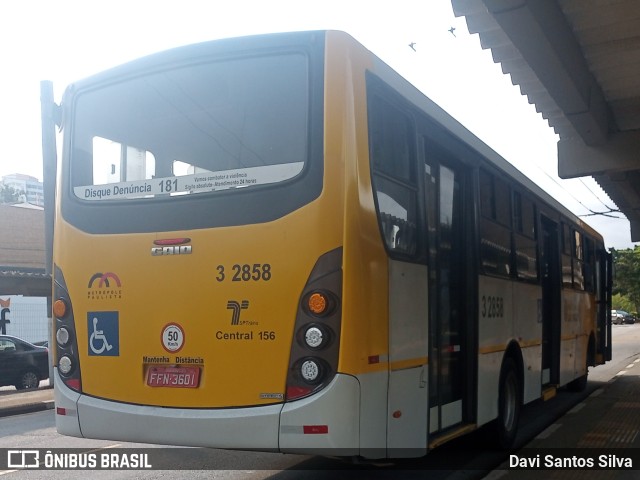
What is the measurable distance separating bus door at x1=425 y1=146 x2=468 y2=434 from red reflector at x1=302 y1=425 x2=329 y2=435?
1616 millimetres

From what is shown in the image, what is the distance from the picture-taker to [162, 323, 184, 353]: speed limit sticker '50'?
18.5ft

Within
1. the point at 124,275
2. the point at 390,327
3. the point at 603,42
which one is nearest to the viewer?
the point at 390,327

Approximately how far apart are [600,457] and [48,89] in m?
7.16

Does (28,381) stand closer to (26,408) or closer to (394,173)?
(26,408)

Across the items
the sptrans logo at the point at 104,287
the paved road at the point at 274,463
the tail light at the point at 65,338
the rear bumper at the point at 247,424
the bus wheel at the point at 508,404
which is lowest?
the paved road at the point at 274,463

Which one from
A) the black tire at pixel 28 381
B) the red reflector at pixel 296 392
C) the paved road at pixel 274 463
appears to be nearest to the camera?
the red reflector at pixel 296 392

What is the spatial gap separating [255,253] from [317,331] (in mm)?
744

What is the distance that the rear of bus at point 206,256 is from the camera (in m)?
5.19

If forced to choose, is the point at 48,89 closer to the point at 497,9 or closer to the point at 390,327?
the point at 390,327

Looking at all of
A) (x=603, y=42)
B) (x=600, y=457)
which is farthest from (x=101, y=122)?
(x=603, y=42)

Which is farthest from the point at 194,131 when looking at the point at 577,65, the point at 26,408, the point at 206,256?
the point at 26,408

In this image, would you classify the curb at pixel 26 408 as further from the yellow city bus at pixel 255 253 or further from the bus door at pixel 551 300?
the bus door at pixel 551 300

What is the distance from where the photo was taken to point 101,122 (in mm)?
6328

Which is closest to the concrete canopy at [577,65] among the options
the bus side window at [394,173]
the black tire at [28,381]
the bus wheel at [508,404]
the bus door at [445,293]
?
the bus door at [445,293]
